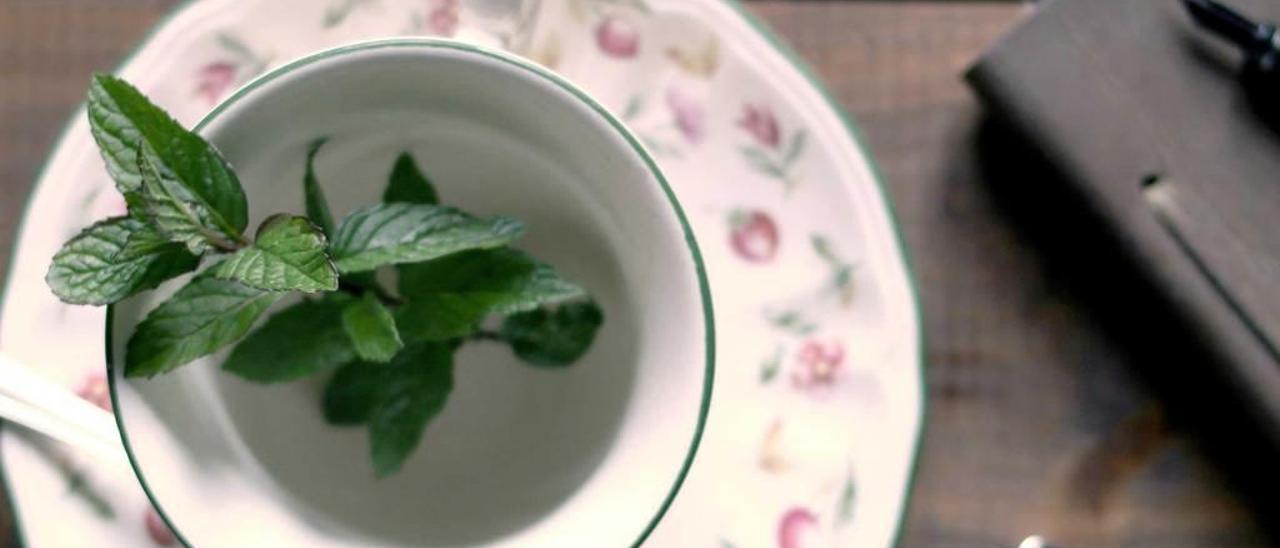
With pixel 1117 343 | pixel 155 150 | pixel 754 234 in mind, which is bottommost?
pixel 1117 343

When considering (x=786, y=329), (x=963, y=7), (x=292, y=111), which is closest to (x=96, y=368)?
(x=292, y=111)

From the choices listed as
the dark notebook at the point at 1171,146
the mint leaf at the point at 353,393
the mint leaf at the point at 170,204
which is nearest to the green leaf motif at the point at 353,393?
the mint leaf at the point at 353,393


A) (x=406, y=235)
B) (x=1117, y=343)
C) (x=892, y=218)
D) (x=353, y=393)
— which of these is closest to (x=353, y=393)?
(x=353, y=393)

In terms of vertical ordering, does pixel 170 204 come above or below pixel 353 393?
above

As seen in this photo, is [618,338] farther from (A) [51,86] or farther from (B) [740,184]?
(A) [51,86]

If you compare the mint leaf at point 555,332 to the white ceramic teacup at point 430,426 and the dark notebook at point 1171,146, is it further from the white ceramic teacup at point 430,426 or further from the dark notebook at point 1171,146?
the dark notebook at point 1171,146

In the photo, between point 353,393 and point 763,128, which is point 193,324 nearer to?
point 353,393
